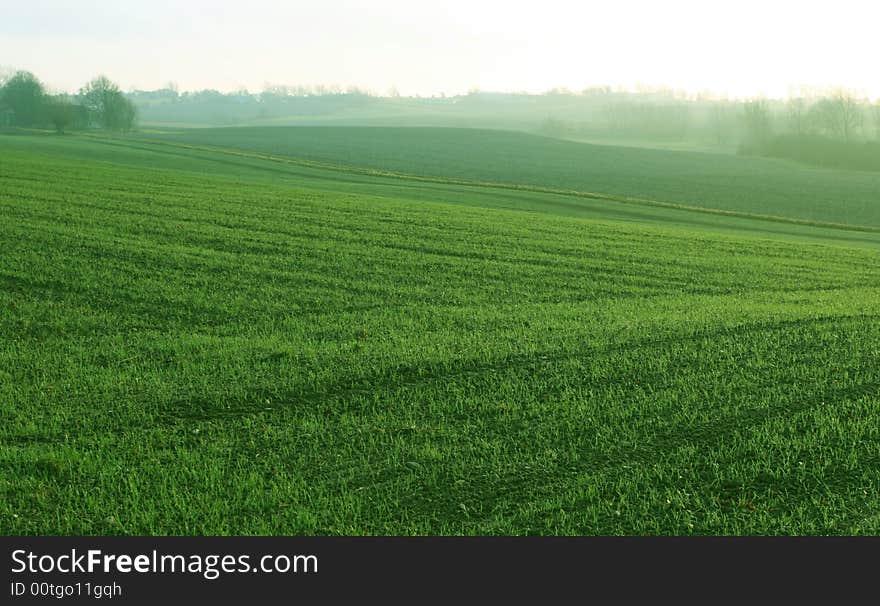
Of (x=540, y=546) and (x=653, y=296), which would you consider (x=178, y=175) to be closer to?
(x=653, y=296)

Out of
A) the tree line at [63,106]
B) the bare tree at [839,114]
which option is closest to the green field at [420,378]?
the tree line at [63,106]

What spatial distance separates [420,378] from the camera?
30.8 ft

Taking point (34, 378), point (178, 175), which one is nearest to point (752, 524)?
point (34, 378)


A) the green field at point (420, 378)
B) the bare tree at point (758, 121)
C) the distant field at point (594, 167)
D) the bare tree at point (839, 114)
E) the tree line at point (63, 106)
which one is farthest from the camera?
the bare tree at point (839, 114)

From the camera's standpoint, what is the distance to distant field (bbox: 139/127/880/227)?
4291 centimetres

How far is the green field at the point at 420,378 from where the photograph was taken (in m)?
6.26

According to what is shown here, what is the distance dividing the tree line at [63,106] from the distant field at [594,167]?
1420 centimetres

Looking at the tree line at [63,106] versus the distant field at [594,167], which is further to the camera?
the tree line at [63,106]

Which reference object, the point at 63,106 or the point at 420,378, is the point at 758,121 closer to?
the point at 63,106

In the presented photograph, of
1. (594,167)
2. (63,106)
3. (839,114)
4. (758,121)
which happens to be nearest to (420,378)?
(594,167)

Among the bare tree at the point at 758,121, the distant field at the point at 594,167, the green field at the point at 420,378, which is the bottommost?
the green field at the point at 420,378

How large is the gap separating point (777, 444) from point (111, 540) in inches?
214

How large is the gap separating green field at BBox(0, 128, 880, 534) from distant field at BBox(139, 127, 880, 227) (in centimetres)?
2177

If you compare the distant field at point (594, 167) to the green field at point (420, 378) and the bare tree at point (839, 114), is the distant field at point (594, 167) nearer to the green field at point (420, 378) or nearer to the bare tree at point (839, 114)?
the green field at point (420, 378)
